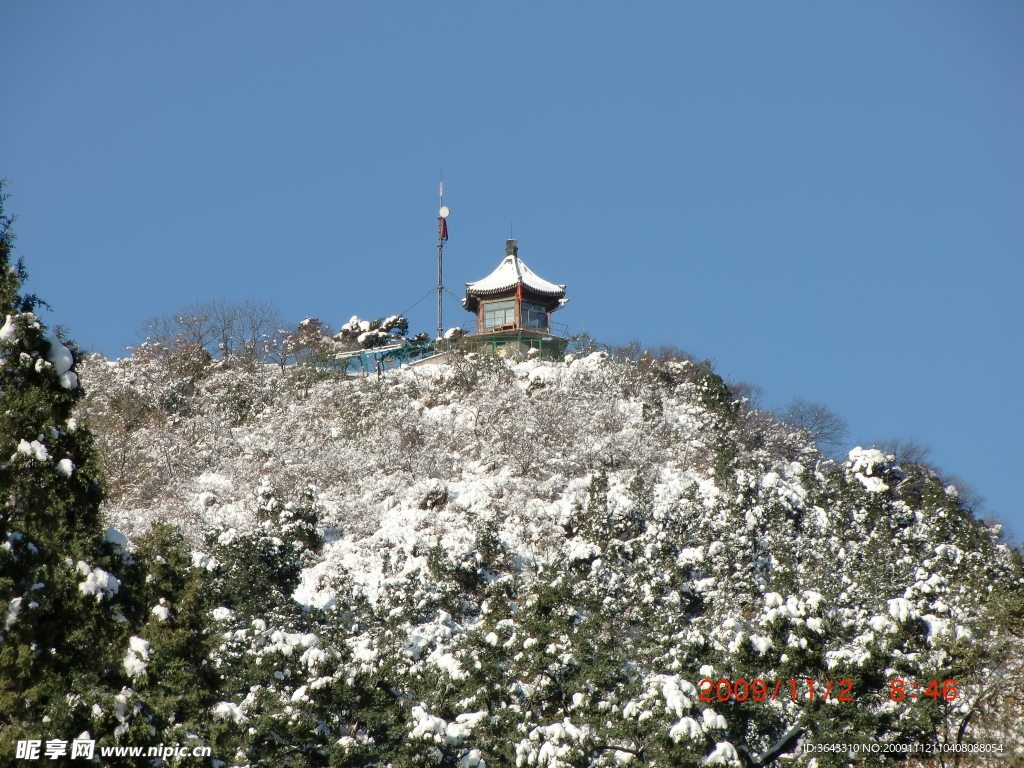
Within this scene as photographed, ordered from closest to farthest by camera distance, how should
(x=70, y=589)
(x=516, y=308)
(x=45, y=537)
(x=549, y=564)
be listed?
(x=70, y=589) → (x=45, y=537) → (x=549, y=564) → (x=516, y=308)

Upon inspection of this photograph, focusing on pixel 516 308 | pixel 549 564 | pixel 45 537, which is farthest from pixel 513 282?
pixel 45 537

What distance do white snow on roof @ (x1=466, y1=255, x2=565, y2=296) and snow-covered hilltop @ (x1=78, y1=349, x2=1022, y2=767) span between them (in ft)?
22.5

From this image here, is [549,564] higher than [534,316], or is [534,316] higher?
[534,316]

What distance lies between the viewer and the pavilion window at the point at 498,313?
4794 centimetres

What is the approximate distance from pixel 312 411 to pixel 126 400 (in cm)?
634

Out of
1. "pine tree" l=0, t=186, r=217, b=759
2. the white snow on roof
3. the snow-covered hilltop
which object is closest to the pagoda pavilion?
the white snow on roof

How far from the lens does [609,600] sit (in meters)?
23.4

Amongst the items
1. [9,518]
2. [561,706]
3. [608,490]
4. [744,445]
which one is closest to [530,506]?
[608,490]

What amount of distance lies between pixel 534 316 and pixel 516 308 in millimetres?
1147

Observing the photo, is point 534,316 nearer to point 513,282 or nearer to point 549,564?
point 513,282

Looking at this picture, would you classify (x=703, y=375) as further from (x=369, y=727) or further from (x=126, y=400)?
(x=369, y=727)

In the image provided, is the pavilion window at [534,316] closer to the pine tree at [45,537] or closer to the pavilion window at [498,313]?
the pavilion window at [498,313]

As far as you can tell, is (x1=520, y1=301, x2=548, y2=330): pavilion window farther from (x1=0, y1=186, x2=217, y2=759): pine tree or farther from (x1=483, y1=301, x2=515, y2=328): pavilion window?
(x1=0, y1=186, x2=217, y2=759): pine tree

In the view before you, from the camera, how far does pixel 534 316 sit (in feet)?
159
